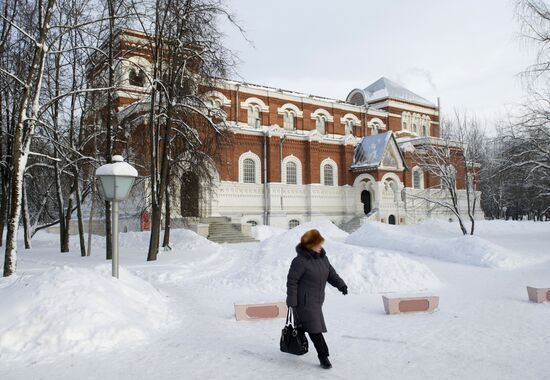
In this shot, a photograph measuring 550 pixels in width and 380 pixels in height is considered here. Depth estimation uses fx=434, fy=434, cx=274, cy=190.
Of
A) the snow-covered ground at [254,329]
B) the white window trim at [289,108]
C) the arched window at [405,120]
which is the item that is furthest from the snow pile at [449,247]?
the arched window at [405,120]

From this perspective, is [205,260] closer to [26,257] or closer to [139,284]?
[139,284]

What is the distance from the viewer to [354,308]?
8.27 metres

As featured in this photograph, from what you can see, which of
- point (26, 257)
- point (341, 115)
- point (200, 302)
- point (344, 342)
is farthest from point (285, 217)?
point (344, 342)

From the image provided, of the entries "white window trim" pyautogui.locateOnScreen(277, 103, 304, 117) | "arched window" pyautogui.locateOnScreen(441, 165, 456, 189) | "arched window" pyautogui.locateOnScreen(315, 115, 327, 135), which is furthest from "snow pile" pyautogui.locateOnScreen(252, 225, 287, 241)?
"arched window" pyautogui.locateOnScreen(315, 115, 327, 135)

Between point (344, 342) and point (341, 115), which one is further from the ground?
point (341, 115)

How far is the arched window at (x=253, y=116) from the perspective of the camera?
33.6 m

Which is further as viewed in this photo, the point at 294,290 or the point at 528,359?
the point at 528,359

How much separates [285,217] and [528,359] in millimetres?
24740

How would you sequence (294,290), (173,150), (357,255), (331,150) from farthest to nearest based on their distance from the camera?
(331,150) → (173,150) → (357,255) → (294,290)

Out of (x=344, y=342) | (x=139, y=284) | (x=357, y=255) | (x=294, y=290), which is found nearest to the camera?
(x=294, y=290)

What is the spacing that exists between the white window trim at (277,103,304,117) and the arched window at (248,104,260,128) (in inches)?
77.0

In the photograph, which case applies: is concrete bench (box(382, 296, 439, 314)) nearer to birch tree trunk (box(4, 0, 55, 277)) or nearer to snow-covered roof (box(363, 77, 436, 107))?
birch tree trunk (box(4, 0, 55, 277))

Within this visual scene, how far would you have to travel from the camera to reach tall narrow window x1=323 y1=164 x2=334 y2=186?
3306 centimetres

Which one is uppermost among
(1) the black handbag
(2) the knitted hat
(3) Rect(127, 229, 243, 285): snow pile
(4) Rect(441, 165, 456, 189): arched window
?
(4) Rect(441, 165, 456, 189): arched window
